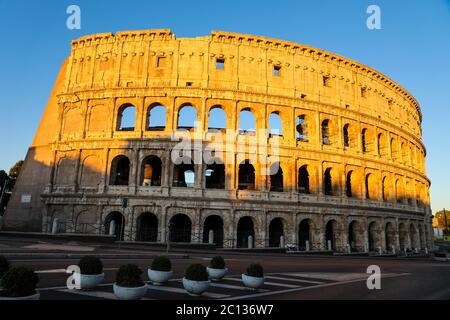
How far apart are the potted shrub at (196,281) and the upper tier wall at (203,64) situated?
23.8m

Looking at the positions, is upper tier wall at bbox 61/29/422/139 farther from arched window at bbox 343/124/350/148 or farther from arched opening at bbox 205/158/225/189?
arched opening at bbox 205/158/225/189

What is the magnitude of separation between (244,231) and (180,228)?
20.6 ft

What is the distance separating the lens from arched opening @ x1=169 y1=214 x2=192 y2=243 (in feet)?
94.0

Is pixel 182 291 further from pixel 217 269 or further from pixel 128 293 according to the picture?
pixel 128 293

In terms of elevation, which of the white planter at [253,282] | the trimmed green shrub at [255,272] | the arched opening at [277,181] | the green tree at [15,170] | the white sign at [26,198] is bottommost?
the white planter at [253,282]

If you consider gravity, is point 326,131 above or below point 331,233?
above

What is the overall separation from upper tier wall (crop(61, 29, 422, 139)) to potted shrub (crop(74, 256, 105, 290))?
78.6 feet

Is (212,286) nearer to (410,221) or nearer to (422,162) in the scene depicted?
(410,221)

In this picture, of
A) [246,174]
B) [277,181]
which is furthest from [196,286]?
[277,181]

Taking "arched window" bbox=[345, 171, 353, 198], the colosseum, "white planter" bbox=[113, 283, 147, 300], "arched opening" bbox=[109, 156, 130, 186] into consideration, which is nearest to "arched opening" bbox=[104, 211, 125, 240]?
the colosseum

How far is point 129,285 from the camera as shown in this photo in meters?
7.20

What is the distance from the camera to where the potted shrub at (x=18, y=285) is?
556 cm

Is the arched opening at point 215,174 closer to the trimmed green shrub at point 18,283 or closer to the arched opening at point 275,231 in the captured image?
the arched opening at point 275,231

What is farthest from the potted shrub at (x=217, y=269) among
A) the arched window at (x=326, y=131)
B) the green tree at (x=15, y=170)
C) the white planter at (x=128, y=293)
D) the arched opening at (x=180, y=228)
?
the green tree at (x=15, y=170)
